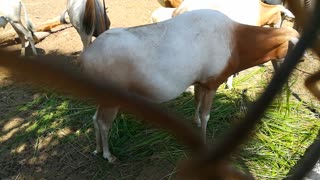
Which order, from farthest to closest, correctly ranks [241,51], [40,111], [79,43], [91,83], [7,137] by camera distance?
[79,43] < [40,111] < [7,137] < [241,51] < [91,83]

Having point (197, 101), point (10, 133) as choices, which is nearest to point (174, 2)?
point (197, 101)

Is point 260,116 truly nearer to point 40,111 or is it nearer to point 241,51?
point 241,51

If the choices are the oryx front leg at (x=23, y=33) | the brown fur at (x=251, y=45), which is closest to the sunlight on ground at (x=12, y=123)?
the oryx front leg at (x=23, y=33)

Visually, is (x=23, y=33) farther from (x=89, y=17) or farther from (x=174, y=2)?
(x=174, y=2)

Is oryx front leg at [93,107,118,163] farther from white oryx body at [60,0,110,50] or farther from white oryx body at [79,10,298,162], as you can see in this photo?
white oryx body at [60,0,110,50]

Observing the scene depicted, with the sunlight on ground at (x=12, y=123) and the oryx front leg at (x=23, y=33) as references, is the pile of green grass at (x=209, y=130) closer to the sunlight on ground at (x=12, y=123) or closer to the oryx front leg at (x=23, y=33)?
the sunlight on ground at (x=12, y=123)

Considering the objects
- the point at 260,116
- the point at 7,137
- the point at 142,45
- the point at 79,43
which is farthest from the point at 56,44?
the point at 260,116

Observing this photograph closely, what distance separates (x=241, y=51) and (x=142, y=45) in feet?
3.15

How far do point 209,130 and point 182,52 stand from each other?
47.6 inches

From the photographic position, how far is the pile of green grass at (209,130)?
3.49m

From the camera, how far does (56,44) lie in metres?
6.23

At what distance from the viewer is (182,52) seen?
2965mm

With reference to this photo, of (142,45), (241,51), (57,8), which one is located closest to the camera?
(142,45)

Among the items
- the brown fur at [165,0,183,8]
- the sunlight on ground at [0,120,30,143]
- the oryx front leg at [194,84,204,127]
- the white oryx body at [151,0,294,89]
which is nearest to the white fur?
the oryx front leg at [194,84,204,127]
